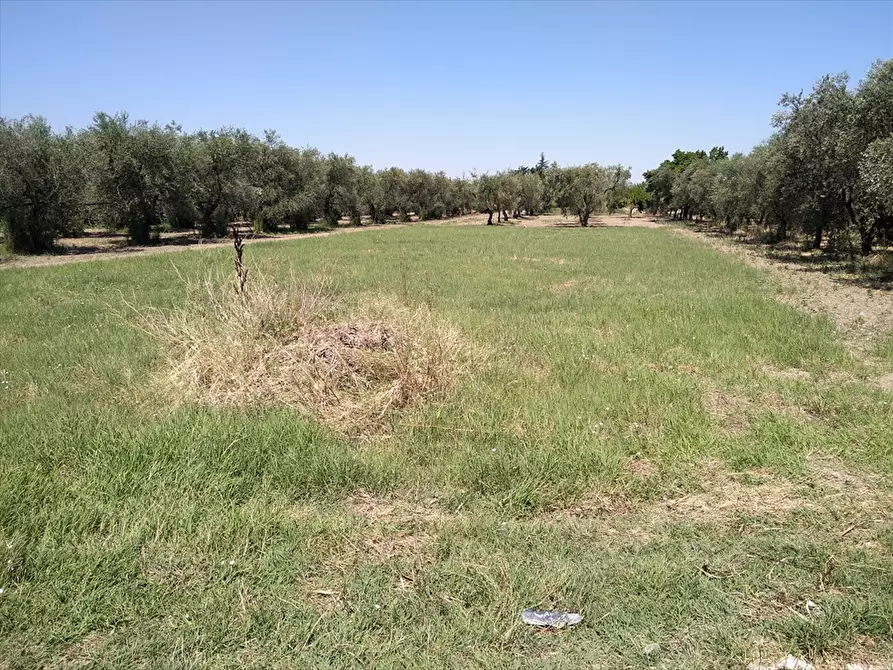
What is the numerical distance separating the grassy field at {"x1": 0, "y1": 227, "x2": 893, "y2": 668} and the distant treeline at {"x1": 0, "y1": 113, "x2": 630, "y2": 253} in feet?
62.2

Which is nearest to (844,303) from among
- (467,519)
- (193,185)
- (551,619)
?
(467,519)

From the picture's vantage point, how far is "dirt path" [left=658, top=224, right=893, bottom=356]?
9.81 meters

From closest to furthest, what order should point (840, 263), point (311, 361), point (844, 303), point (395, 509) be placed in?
point (395, 509) < point (311, 361) < point (844, 303) < point (840, 263)

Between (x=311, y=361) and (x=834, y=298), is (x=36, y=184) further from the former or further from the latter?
(x=834, y=298)

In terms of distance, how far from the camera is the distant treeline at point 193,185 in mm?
Answer: 22250

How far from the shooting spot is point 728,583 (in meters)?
3.35

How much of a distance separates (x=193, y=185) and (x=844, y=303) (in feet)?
100

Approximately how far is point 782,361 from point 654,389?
9.41 feet

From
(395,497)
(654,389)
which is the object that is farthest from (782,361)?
(395,497)

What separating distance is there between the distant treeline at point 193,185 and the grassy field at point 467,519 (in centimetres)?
1897

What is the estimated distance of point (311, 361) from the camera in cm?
653

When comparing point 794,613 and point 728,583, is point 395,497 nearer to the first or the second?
point 728,583

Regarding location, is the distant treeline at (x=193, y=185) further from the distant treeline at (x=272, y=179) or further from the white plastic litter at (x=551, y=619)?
the white plastic litter at (x=551, y=619)

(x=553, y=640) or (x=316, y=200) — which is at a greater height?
(x=316, y=200)
